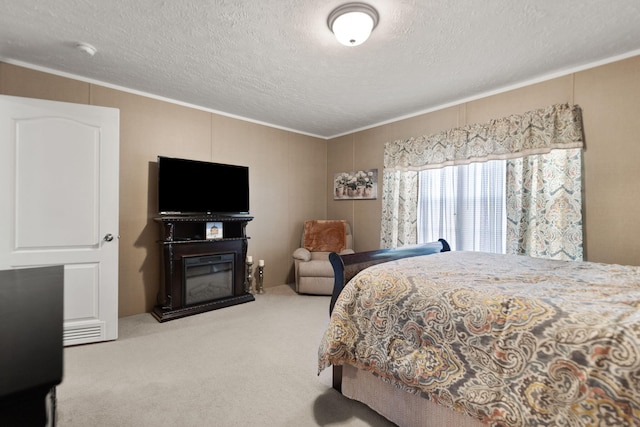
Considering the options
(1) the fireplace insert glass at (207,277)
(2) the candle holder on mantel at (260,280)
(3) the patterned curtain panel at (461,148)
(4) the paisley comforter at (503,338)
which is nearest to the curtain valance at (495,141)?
(3) the patterned curtain panel at (461,148)

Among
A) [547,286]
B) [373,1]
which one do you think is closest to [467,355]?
[547,286]

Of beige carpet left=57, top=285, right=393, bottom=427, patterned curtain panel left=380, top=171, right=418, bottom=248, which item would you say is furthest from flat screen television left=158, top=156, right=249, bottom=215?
patterned curtain panel left=380, top=171, right=418, bottom=248

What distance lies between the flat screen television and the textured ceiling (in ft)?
2.77

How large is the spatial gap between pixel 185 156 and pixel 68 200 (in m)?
1.38

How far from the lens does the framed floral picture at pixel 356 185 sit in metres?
4.51

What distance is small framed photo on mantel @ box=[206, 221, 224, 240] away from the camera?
366 centimetres

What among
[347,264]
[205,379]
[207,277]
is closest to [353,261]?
[347,264]

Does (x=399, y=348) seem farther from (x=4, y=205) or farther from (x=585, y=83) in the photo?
(x=4, y=205)

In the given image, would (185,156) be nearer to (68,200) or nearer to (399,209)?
Answer: (68,200)

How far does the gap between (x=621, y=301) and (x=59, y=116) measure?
3964mm

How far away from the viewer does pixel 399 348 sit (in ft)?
4.94

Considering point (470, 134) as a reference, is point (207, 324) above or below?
below

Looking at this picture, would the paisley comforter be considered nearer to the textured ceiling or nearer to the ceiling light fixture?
the ceiling light fixture

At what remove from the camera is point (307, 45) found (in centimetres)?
235
